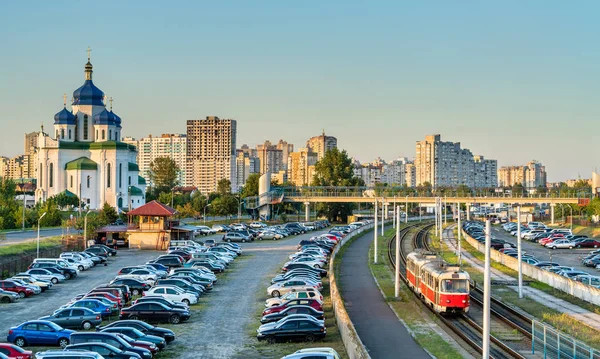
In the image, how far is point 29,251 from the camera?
63656mm

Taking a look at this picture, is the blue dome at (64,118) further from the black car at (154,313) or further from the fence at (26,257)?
the black car at (154,313)

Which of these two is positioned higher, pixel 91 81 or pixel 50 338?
pixel 91 81

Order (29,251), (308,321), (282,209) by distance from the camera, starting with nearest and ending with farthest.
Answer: (308,321) < (29,251) < (282,209)

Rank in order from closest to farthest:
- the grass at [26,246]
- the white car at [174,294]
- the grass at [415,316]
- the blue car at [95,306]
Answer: the grass at [415,316], the blue car at [95,306], the white car at [174,294], the grass at [26,246]

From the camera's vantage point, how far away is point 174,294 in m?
40.8

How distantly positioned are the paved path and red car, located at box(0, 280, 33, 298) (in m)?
18.4

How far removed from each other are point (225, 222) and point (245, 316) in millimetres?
76141

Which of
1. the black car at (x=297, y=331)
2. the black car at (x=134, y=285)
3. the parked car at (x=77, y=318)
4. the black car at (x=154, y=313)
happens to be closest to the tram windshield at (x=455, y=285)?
the black car at (x=297, y=331)

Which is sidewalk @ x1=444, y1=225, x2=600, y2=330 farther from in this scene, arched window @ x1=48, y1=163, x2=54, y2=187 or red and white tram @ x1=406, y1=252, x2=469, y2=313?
arched window @ x1=48, y1=163, x2=54, y2=187

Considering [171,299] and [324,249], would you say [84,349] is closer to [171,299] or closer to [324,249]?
[171,299]

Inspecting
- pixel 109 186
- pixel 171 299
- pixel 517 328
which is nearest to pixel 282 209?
pixel 109 186

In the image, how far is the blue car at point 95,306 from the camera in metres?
36.4

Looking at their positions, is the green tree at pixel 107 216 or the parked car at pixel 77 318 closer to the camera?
the parked car at pixel 77 318

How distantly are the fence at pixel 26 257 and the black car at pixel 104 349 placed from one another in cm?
2863
